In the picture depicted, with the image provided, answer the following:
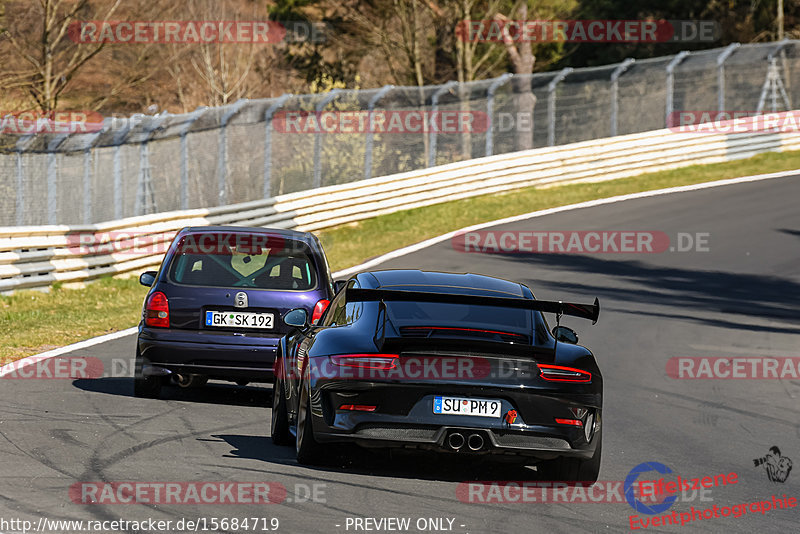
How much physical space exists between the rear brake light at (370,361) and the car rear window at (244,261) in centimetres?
338

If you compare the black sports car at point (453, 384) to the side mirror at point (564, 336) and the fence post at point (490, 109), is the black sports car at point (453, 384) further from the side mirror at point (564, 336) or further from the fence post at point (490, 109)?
the fence post at point (490, 109)

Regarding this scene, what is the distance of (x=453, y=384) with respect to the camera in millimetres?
7180

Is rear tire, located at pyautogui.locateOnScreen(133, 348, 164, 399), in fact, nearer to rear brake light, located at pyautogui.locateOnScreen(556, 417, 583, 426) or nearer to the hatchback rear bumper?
the hatchback rear bumper

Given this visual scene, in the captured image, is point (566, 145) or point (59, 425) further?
point (566, 145)

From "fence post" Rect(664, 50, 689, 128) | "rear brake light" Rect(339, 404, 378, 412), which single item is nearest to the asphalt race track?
"rear brake light" Rect(339, 404, 378, 412)

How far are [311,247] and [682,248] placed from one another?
536 inches

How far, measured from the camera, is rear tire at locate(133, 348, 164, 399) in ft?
34.4

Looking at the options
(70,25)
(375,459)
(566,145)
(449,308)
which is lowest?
(375,459)

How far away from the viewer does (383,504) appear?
677 cm

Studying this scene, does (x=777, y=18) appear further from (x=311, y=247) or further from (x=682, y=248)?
(x=311, y=247)

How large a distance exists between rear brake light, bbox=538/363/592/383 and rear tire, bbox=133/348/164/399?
4262 millimetres

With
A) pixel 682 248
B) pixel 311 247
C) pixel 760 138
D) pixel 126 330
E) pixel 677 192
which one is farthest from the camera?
pixel 760 138

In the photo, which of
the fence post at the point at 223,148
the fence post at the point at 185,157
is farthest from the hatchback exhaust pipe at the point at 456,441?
the fence post at the point at 223,148

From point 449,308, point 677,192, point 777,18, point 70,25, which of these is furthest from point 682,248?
point 777,18
